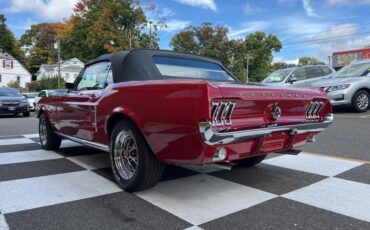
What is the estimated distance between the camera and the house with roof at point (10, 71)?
216 feet

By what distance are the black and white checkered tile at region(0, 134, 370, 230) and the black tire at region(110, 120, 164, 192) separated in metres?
0.13

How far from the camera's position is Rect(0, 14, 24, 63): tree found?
78.1 metres

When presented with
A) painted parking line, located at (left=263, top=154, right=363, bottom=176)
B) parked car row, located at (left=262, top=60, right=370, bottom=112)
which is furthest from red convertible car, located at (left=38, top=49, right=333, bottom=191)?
parked car row, located at (left=262, top=60, right=370, bottom=112)

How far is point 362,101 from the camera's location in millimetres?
11680

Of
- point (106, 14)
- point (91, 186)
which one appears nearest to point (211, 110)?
point (91, 186)

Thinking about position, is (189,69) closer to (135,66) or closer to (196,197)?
(135,66)

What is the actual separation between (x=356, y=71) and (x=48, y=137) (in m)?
10.3


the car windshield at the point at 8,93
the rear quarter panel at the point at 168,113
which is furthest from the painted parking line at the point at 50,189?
the car windshield at the point at 8,93

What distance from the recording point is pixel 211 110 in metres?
3.07

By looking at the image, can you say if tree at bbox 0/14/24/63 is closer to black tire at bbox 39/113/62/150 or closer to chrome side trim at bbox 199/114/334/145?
black tire at bbox 39/113/62/150

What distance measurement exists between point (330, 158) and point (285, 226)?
282 cm

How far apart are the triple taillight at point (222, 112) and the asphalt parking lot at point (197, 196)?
0.84 metres

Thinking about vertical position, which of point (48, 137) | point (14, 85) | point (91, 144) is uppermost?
point (14, 85)

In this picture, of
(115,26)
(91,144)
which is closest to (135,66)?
(91,144)
